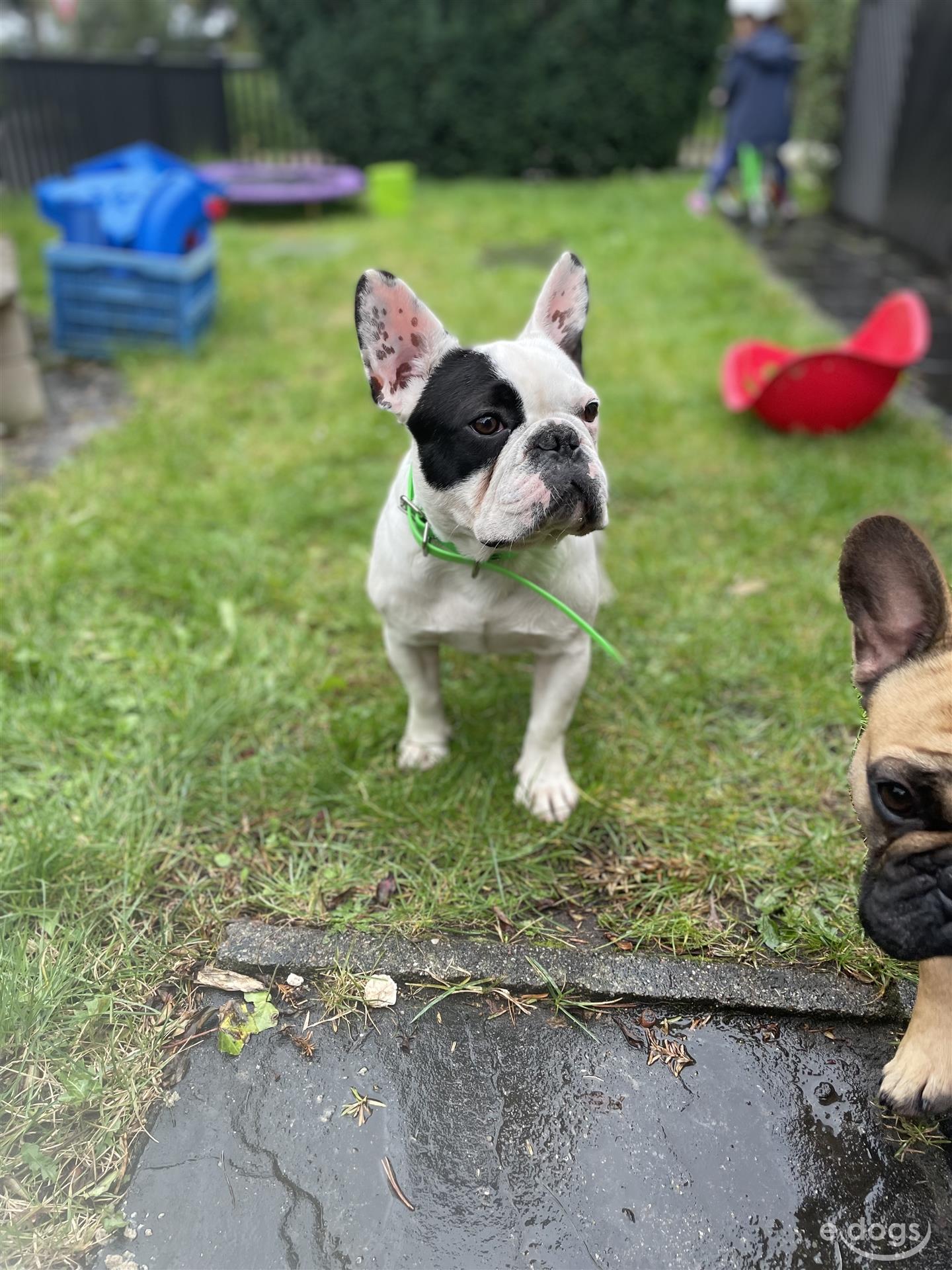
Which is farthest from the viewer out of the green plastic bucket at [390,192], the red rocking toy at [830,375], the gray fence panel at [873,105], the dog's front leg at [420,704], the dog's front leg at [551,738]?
the green plastic bucket at [390,192]

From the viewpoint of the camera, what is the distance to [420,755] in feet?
9.36

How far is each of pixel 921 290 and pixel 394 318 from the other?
7015mm

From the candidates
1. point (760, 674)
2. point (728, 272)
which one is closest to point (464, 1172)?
point (760, 674)

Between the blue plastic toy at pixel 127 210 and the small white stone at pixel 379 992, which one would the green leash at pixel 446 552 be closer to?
the small white stone at pixel 379 992

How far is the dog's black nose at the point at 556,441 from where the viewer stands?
1.98m

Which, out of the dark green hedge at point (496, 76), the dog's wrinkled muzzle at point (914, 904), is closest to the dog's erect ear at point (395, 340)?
the dog's wrinkled muzzle at point (914, 904)

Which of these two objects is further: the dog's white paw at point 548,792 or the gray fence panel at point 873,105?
the gray fence panel at point 873,105

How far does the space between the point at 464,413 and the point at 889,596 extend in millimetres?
1012

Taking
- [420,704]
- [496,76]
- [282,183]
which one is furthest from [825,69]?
[420,704]

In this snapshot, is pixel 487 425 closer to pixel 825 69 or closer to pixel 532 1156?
pixel 532 1156

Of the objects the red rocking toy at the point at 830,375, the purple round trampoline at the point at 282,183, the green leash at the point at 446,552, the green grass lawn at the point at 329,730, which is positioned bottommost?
the green grass lawn at the point at 329,730

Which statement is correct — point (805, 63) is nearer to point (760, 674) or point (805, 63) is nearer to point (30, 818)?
point (760, 674)

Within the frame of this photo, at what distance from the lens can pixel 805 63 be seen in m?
10.8

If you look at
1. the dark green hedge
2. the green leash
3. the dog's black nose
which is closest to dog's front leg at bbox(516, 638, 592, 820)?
the green leash
